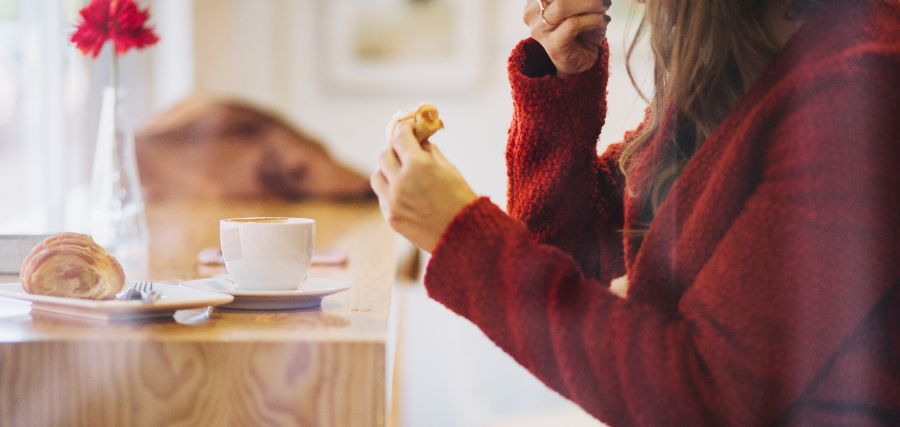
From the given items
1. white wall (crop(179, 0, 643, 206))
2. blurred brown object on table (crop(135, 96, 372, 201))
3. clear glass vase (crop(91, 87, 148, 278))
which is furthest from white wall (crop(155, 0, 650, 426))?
clear glass vase (crop(91, 87, 148, 278))

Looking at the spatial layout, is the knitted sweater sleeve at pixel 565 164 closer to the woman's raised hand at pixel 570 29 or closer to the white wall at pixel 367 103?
the woman's raised hand at pixel 570 29

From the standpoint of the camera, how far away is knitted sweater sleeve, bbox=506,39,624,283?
0.85 metres

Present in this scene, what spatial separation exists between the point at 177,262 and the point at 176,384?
41 cm

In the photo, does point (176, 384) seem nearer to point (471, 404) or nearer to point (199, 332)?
point (199, 332)

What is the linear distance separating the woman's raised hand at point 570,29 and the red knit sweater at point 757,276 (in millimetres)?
204

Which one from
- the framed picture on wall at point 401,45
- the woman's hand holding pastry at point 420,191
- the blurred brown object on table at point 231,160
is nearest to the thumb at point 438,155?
the woman's hand holding pastry at point 420,191

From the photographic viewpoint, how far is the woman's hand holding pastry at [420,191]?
627 mm

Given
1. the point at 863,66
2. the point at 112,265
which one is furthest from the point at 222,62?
the point at 863,66

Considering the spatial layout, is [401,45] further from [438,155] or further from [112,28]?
[438,155]

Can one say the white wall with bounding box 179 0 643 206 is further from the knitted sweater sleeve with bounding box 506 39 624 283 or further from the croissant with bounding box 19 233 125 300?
the croissant with bounding box 19 233 125 300

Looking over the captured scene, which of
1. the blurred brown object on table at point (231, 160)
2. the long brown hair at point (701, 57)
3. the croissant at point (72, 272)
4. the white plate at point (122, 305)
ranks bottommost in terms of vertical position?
the blurred brown object on table at point (231, 160)

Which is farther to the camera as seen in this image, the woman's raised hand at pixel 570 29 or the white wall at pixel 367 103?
the white wall at pixel 367 103

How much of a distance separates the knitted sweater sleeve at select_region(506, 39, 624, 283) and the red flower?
42 centimetres

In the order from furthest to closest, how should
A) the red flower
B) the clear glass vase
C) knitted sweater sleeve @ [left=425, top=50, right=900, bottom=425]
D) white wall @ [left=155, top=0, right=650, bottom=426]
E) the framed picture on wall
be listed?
the framed picture on wall → white wall @ [left=155, top=0, right=650, bottom=426] → the clear glass vase → the red flower → knitted sweater sleeve @ [left=425, top=50, right=900, bottom=425]
